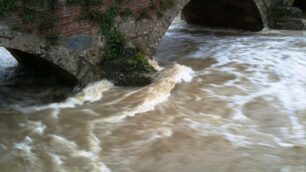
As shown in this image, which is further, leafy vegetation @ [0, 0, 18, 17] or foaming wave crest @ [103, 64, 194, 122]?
foaming wave crest @ [103, 64, 194, 122]

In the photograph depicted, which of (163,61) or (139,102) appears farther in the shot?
(163,61)

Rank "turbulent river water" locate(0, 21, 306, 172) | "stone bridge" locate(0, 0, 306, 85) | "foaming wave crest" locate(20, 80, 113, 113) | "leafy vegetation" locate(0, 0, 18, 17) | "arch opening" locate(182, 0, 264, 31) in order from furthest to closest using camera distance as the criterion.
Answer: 1. "arch opening" locate(182, 0, 264, 31)
2. "foaming wave crest" locate(20, 80, 113, 113)
3. "stone bridge" locate(0, 0, 306, 85)
4. "leafy vegetation" locate(0, 0, 18, 17)
5. "turbulent river water" locate(0, 21, 306, 172)

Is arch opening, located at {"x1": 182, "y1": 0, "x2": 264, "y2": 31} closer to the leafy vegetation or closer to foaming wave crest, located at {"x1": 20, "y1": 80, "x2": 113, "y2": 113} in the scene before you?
foaming wave crest, located at {"x1": 20, "y1": 80, "x2": 113, "y2": 113}

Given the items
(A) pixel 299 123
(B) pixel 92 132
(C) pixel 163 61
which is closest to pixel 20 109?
(B) pixel 92 132

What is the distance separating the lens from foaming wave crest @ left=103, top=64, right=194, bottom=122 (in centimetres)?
581

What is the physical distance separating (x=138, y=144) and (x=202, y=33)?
6.51m

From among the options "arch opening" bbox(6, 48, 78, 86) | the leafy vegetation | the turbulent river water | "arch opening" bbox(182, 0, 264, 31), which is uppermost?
the leafy vegetation

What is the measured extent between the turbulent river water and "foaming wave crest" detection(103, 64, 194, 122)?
14 mm

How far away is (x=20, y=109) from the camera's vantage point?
20.2 feet

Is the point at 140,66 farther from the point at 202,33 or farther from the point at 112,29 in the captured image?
the point at 202,33

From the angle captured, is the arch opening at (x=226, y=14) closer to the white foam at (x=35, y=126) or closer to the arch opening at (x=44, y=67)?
the arch opening at (x=44, y=67)

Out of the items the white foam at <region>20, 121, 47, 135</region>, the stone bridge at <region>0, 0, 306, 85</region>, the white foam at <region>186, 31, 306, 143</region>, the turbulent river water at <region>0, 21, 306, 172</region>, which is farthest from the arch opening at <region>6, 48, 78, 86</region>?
the white foam at <region>186, 31, 306, 143</region>

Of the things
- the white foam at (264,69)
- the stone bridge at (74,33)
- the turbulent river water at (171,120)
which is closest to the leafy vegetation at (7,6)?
the stone bridge at (74,33)

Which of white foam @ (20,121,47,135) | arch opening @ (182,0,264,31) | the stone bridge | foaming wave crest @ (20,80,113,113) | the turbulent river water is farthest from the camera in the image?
arch opening @ (182,0,264,31)
